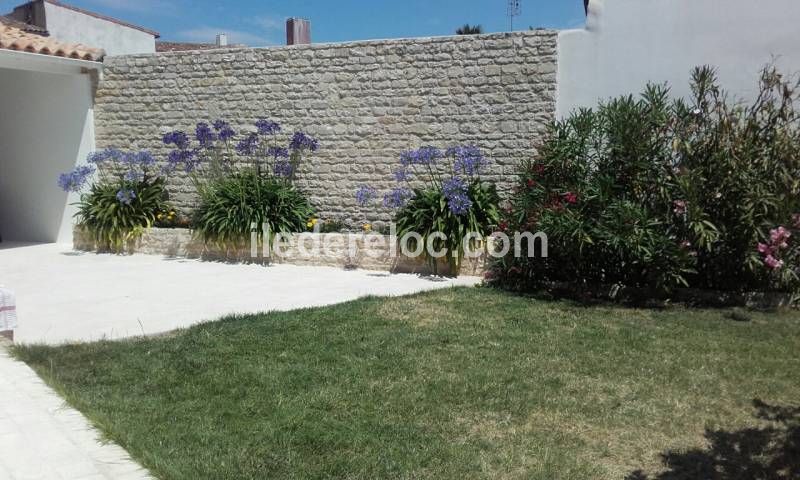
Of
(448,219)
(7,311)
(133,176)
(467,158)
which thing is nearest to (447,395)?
(7,311)

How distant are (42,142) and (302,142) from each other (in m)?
5.26

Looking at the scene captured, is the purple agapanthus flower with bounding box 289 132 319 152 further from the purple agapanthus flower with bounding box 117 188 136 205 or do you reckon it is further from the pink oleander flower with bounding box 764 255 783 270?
the pink oleander flower with bounding box 764 255 783 270

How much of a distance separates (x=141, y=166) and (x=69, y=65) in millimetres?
2208

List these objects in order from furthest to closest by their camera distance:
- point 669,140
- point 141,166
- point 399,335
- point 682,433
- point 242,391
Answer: point 141,166, point 669,140, point 399,335, point 242,391, point 682,433

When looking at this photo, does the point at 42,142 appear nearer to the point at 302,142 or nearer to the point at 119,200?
the point at 119,200

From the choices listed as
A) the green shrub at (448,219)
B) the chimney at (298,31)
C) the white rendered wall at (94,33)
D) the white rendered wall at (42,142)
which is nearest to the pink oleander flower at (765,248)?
the green shrub at (448,219)

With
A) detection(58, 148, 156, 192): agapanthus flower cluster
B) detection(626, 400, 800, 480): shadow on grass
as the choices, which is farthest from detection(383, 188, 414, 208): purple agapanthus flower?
detection(626, 400, 800, 480): shadow on grass

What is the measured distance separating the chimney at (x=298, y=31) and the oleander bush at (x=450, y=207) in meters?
4.19

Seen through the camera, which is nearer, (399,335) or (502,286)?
(399,335)

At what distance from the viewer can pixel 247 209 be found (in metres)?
10.1

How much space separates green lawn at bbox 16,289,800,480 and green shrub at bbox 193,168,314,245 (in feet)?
12.0

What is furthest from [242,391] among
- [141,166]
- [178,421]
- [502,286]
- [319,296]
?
[141,166]

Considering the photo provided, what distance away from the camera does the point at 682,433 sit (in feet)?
13.0

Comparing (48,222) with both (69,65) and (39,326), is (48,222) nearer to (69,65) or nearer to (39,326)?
(69,65)
